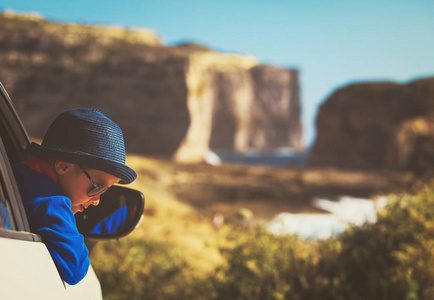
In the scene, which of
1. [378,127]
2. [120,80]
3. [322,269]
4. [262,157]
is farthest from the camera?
[262,157]

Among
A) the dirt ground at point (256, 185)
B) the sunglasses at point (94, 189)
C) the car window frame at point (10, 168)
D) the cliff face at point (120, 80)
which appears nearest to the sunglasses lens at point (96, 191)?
the sunglasses at point (94, 189)

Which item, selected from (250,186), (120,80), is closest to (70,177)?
(250,186)

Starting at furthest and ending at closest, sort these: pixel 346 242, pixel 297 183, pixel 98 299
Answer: pixel 297 183
pixel 346 242
pixel 98 299

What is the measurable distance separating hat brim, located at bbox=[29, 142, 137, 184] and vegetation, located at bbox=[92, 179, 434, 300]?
439cm

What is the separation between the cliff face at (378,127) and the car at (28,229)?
63.5 m

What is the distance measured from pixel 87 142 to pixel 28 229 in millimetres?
286

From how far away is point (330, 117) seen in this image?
72.6 m

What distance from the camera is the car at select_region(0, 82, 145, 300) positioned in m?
0.95

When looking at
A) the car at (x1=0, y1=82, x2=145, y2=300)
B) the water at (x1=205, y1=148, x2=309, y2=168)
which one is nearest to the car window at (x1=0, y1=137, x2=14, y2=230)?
the car at (x1=0, y1=82, x2=145, y2=300)

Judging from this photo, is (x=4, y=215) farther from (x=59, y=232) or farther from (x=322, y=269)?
(x=322, y=269)

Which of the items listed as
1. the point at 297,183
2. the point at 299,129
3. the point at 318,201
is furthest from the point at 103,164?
the point at 299,129

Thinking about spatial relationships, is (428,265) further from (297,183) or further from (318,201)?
(297,183)

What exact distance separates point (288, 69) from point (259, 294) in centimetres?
19363

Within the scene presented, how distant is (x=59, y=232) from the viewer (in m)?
1.01
